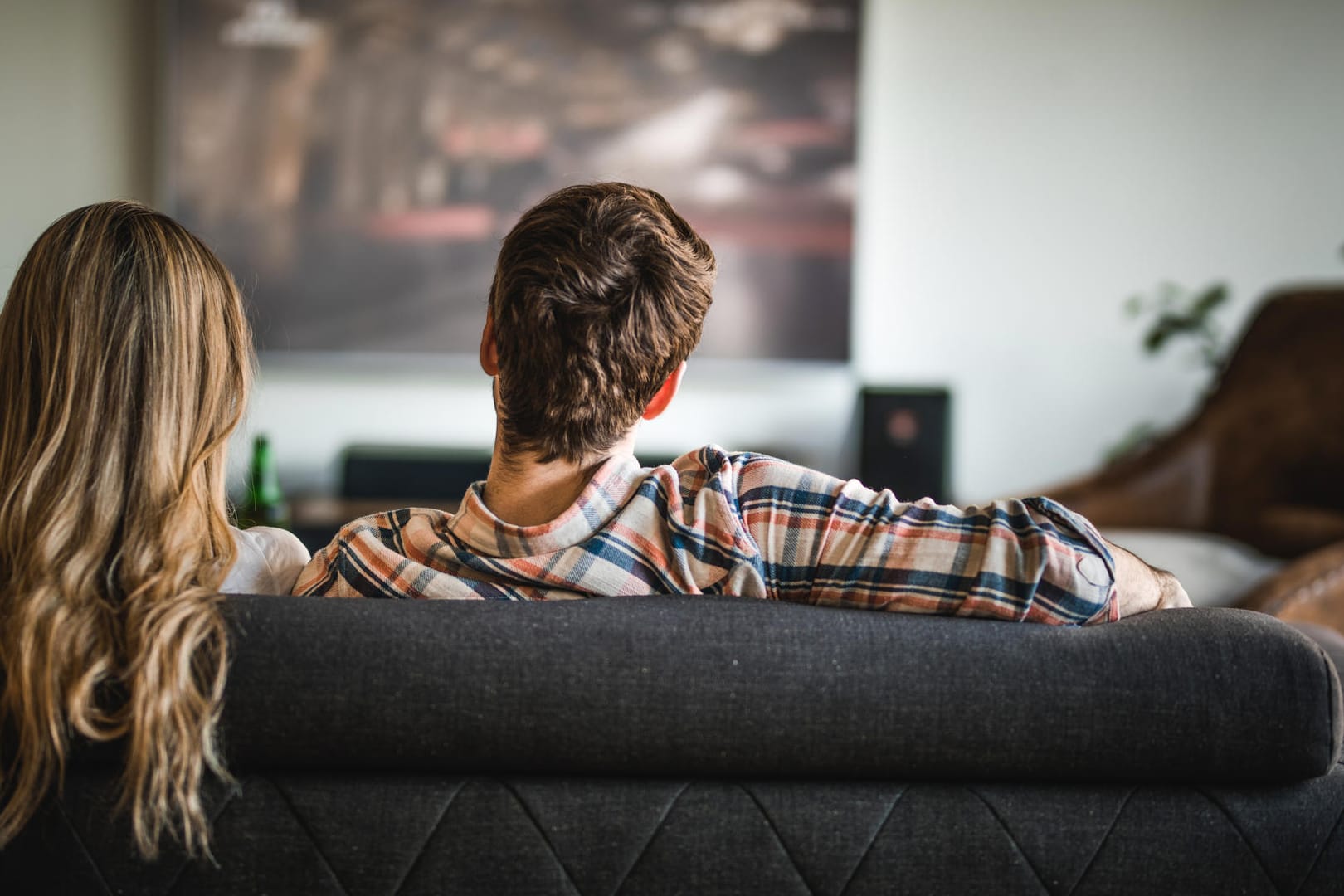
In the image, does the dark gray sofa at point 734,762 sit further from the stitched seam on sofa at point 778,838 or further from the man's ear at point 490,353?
the man's ear at point 490,353

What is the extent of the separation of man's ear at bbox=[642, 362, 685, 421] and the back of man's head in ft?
0.08

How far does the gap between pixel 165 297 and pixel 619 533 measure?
44 cm

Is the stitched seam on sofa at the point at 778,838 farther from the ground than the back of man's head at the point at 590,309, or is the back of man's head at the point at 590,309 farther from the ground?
the back of man's head at the point at 590,309

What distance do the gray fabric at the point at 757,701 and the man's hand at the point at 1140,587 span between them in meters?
0.14

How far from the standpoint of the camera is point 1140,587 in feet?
3.43

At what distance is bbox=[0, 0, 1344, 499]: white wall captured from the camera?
3973mm

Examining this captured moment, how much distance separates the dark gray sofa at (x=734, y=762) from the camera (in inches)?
34.4

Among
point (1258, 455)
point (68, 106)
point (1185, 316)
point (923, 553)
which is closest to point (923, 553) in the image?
point (923, 553)

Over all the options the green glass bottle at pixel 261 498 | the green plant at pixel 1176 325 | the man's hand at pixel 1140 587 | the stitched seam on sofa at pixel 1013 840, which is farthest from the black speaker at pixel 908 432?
the stitched seam on sofa at pixel 1013 840

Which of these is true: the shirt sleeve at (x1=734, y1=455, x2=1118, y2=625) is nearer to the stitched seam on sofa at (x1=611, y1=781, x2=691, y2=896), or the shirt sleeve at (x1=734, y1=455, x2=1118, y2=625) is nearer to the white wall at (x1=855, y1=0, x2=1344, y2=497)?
the stitched seam on sofa at (x1=611, y1=781, x2=691, y2=896)

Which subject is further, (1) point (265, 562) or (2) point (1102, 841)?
(1) point (265, 562)

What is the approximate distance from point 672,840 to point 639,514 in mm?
281

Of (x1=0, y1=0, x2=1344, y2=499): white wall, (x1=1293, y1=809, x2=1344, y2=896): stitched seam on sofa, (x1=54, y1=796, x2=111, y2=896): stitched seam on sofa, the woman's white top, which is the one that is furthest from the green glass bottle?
(x1=1293, y1=809, x2=1344, y2=896): stitched seam on sofa

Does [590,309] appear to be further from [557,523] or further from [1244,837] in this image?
[1244,837]
